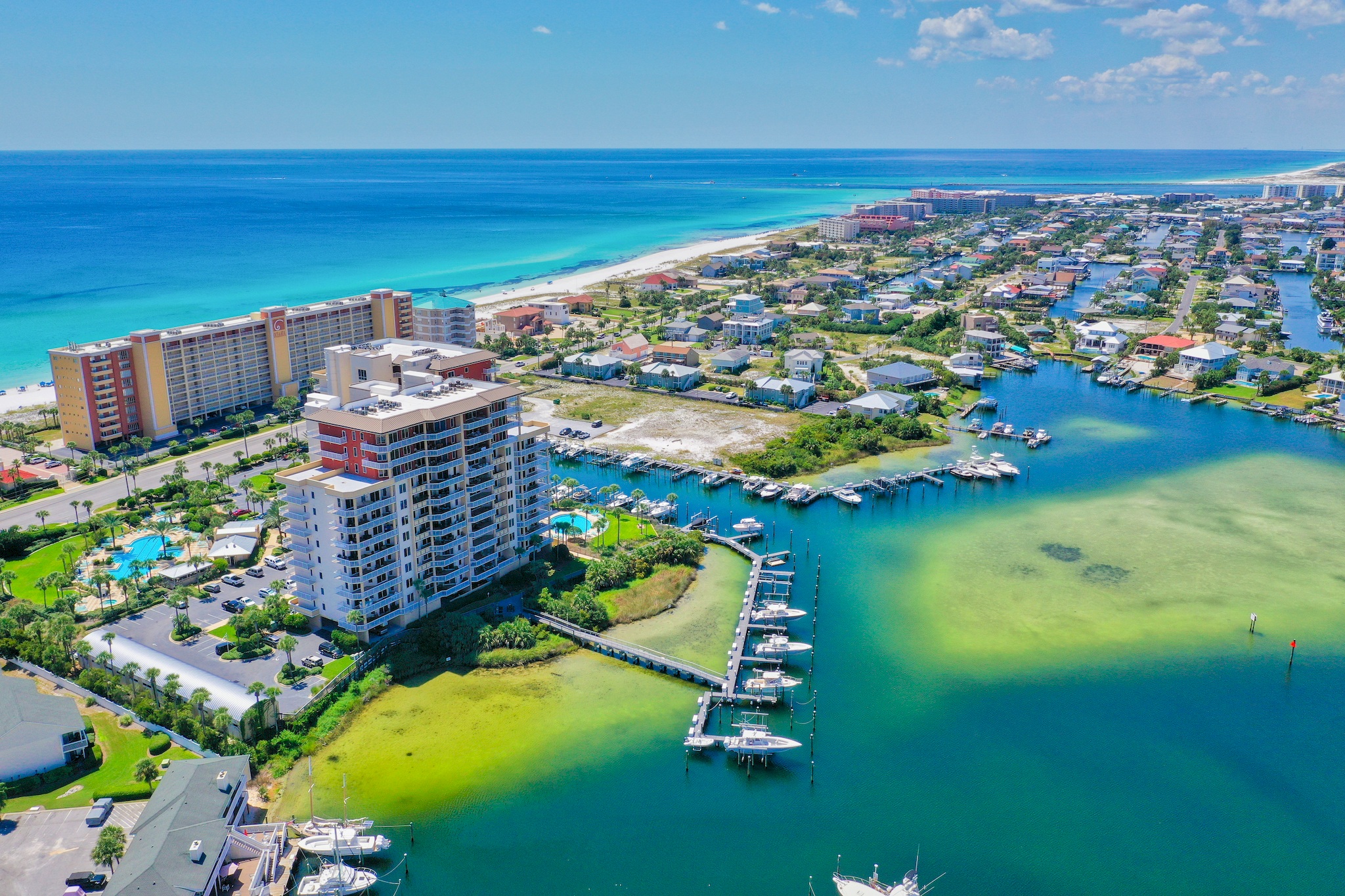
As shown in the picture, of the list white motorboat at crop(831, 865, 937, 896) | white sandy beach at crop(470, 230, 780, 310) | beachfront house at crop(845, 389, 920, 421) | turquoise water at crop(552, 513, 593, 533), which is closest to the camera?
white motorboat at crop(831, 865, 937, 896)

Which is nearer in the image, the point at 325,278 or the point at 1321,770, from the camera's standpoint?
the point at 1321,770

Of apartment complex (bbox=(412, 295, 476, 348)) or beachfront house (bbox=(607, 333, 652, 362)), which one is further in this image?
beachfront house (bbox=(607, 333, 652, 362))

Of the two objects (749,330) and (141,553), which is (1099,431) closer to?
(749,330)

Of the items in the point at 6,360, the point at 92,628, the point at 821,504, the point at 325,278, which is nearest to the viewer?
the point at 92,628

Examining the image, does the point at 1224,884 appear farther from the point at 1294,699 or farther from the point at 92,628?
the point at 92,628

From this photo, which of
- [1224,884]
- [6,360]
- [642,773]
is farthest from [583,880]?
[6,360]

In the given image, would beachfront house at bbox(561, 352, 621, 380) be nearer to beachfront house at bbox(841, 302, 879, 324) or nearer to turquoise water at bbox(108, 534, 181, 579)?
beachfront house at bbox(841, 302, 879, 324)

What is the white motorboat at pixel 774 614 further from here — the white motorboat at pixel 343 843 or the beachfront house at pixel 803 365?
the beachfront house at pixel 803 365

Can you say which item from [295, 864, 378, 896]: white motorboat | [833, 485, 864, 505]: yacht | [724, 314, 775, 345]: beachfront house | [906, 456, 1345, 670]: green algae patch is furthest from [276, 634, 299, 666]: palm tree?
[724, 314, 775, 345]: beachfront house

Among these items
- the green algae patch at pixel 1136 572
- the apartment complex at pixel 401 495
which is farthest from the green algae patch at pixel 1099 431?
the apartment complex at pixel 401 495
